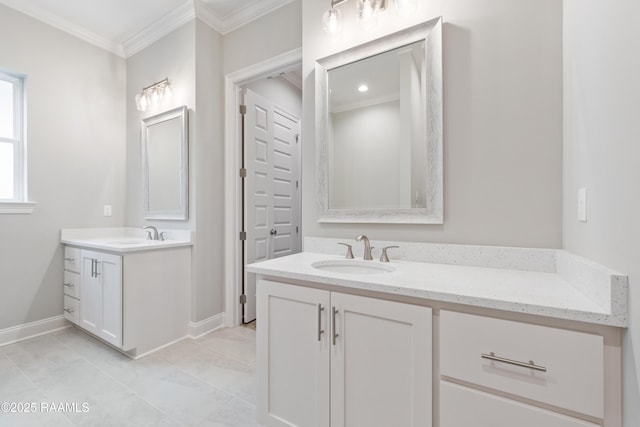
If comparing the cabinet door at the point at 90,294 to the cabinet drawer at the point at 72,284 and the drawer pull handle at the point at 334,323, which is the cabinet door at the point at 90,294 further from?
the drawer pull handle at the point at 334,323

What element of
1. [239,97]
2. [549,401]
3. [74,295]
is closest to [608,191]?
[549,401]

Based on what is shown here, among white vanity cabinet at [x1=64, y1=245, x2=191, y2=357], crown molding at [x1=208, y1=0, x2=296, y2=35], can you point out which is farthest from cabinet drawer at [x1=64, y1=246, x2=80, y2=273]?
crown molding at [x1=208, y1=0, x2=296, y2=35]

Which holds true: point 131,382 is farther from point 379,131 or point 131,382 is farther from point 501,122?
point 501,122

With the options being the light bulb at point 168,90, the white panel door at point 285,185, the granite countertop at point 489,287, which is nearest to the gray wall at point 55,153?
the light bulb at point 168,90

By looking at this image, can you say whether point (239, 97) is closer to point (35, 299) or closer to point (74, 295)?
point (74, 295)

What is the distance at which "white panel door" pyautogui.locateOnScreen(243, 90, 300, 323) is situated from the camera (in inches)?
110

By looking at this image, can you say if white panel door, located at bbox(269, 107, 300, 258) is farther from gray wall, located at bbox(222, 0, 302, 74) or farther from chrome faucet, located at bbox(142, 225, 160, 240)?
chrome faucet, located at bbox(142, 225, 160, 240)

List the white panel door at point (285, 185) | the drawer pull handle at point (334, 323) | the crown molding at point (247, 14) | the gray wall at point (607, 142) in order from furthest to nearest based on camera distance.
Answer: the white panel door at point (285, 185) < the crown molding at point (247, 14) < the drawer pull handle at point (334, 323) < the gray wall at point (607, 142)

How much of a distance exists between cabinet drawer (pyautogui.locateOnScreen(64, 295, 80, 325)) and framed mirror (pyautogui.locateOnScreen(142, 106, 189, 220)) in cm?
96

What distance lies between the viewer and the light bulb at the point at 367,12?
63.8 inches

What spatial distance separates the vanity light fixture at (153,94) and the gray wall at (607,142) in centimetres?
292

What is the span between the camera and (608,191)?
2.73 ft

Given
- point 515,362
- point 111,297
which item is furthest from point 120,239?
point 515,362

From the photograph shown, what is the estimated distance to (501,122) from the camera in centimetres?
134
